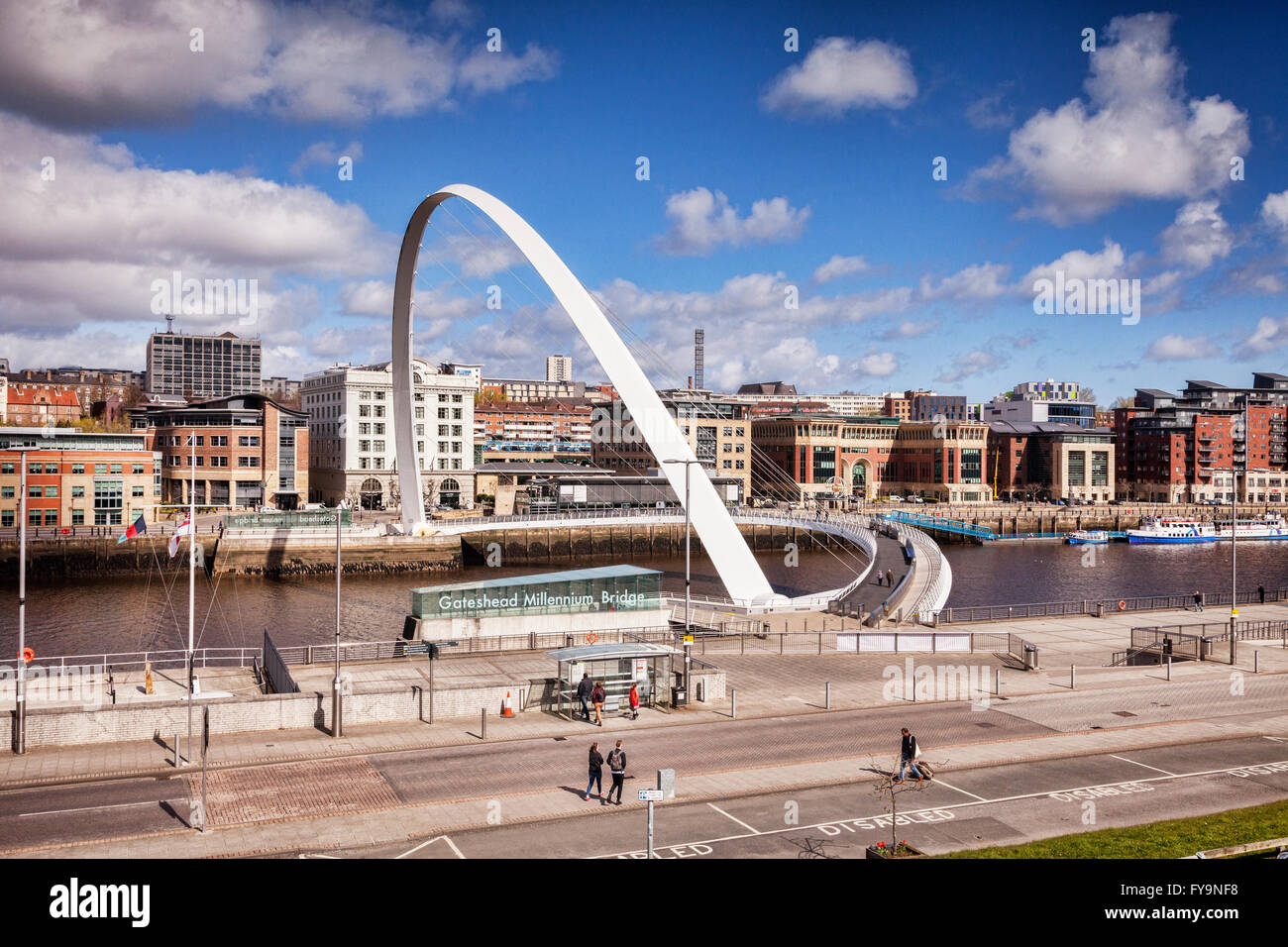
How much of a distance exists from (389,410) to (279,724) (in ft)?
261

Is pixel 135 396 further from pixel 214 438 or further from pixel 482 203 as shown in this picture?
pixel 482 203

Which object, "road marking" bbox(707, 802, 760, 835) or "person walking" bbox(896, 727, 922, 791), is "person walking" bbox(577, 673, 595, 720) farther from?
"person walking" bbox(896, 727, 922, 791)

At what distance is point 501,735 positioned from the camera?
747 inches

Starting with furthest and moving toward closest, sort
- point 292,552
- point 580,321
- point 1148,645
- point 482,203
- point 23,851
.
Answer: point 292,552, point 482,203, point 580,321, point 1148,645, point 23,851

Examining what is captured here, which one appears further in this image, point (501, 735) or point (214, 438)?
point (214, 438)

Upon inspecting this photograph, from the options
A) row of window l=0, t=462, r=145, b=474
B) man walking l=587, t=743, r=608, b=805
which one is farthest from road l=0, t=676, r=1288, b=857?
row of window l=0, t=462, r=145, b=474

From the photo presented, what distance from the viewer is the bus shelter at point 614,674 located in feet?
68.1

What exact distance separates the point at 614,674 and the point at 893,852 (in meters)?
9.58

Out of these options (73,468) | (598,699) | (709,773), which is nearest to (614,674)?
(598,699)

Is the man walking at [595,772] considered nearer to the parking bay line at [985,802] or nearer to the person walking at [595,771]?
the person walking at [595,771]

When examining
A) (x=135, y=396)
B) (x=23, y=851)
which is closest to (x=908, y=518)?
(x=23, y=851)

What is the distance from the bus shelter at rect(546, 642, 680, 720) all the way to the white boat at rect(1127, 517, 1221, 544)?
308 ft

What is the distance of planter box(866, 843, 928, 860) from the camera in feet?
39.3
